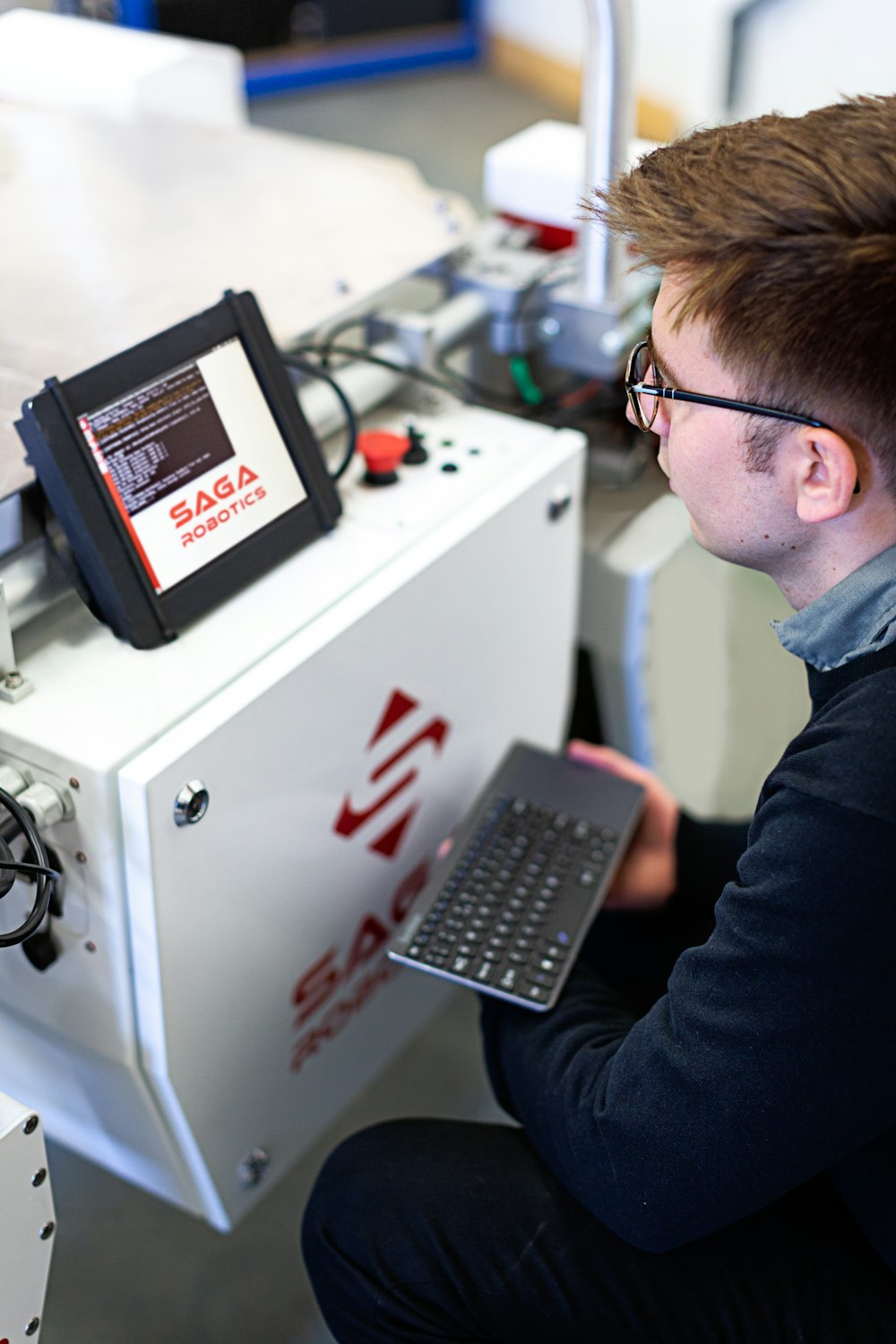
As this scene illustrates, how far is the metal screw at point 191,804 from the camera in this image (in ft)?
2.92

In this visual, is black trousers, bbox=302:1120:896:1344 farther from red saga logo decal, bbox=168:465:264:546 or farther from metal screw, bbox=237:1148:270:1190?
red saga logo decal, bbox=168:465:264:546

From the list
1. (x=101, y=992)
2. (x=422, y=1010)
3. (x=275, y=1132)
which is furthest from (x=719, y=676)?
(x=101, y=992)

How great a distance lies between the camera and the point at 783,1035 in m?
0.69

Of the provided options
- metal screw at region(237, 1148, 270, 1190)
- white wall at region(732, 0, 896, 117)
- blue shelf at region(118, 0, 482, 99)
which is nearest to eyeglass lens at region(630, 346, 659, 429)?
metal screw at region(237, 1148, 270, 1190)

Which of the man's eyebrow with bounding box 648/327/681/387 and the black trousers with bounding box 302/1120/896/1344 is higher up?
the man's eyebrow with bounding box 648/327/681/387

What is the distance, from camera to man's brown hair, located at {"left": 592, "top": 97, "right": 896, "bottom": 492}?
0.66 m

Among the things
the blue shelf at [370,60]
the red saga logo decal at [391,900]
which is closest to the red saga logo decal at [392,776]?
the red saga logo decal at [391,900]

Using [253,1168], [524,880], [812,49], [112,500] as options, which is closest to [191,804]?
[112,500]

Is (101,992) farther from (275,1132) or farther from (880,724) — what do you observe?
(880,724)

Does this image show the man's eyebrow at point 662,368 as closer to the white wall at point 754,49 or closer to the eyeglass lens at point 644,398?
the eyeglass lens at point 644,398

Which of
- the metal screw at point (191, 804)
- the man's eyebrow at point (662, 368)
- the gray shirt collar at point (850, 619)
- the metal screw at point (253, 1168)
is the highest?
the man's eyebrow at point (662, 368)

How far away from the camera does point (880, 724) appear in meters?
0.67

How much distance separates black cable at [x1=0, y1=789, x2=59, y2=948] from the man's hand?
582mm

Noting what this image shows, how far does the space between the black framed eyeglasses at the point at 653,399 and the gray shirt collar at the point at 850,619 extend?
0.10 metres
